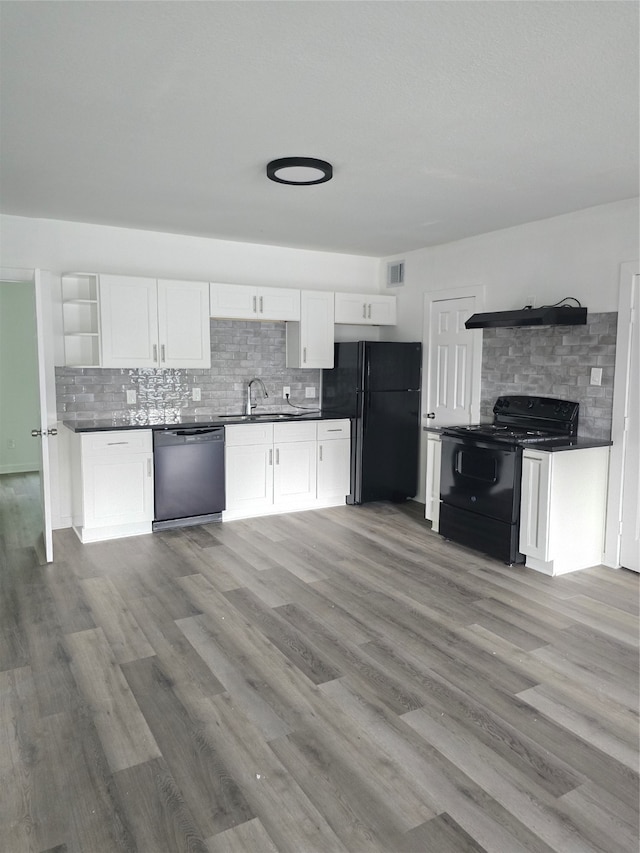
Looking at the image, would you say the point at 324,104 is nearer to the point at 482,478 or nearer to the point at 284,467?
the point at 482,478

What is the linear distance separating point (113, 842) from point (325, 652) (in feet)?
4.34

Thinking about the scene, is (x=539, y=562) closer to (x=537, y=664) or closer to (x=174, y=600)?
(x=537, y=664)

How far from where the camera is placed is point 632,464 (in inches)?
157

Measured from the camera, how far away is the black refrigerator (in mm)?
5559

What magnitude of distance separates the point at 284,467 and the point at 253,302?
4.95ft

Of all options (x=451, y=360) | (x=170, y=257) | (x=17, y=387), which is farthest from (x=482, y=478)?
(x=17, y=387)

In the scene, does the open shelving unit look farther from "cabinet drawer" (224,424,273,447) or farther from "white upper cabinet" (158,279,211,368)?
"cabinet drawer" (224,424,273,447)

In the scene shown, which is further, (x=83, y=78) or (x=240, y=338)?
(x=240, y=338)

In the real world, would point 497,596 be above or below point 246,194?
below

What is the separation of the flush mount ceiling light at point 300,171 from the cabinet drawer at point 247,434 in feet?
7.26

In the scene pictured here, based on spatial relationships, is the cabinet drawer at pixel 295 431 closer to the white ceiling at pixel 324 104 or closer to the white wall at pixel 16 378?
the white ceiling at pixel 324 104

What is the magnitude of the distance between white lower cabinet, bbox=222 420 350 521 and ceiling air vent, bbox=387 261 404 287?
1.57 metres

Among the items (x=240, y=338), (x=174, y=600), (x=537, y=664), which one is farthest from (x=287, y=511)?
(x=537, y=664)

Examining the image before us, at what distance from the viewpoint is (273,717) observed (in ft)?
7.91
